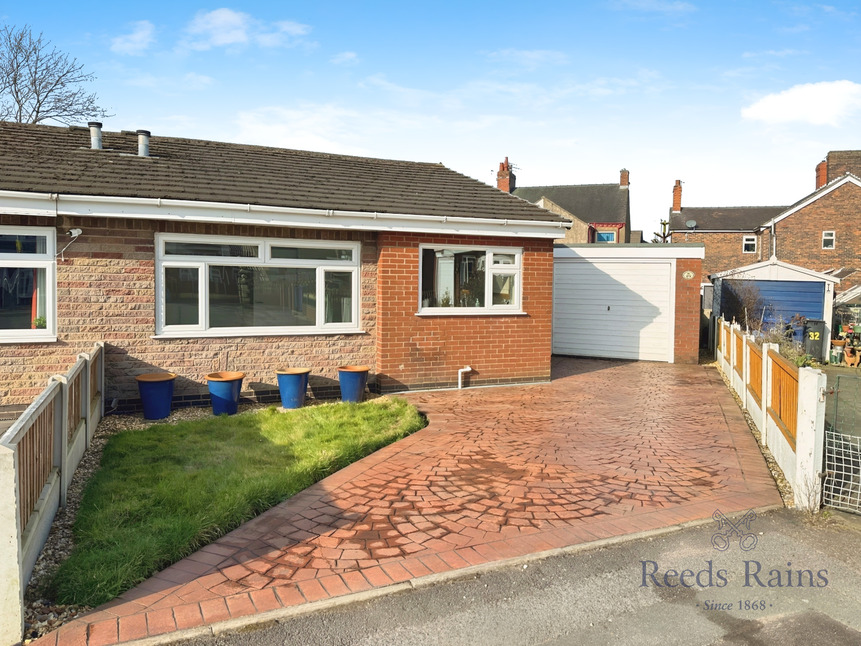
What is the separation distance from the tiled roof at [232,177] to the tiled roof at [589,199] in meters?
36.0

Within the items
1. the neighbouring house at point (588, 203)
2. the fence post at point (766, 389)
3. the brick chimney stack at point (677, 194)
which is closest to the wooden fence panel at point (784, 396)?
the fence post at point (766, 389)

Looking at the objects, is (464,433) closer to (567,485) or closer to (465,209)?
(567,485)

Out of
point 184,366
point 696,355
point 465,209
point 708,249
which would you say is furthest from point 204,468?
point 708,249

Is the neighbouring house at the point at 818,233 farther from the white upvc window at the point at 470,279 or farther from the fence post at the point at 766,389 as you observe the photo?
the fence post at the point at 766,389

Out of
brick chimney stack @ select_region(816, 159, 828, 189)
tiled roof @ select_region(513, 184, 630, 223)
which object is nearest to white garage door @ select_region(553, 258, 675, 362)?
brick chimney stack @ select_region(816, 159, 828, 189)

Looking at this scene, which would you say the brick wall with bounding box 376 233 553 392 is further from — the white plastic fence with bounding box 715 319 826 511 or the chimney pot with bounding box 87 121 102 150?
the chimney pot with bounding box 87 121 102 150

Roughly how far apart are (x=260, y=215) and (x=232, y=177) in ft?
4.71

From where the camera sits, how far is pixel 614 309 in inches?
665

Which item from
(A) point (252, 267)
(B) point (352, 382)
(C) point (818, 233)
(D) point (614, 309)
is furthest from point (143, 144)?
(C) point (818, 233)

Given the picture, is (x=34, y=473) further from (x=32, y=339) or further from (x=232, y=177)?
(x=232, y=177)

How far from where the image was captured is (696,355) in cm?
1628

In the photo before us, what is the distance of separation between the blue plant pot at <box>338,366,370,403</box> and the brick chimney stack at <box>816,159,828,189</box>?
4024cm

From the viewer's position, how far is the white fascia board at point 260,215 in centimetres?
898

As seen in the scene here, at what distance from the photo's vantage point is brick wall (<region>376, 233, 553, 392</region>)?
11445 millimetres
